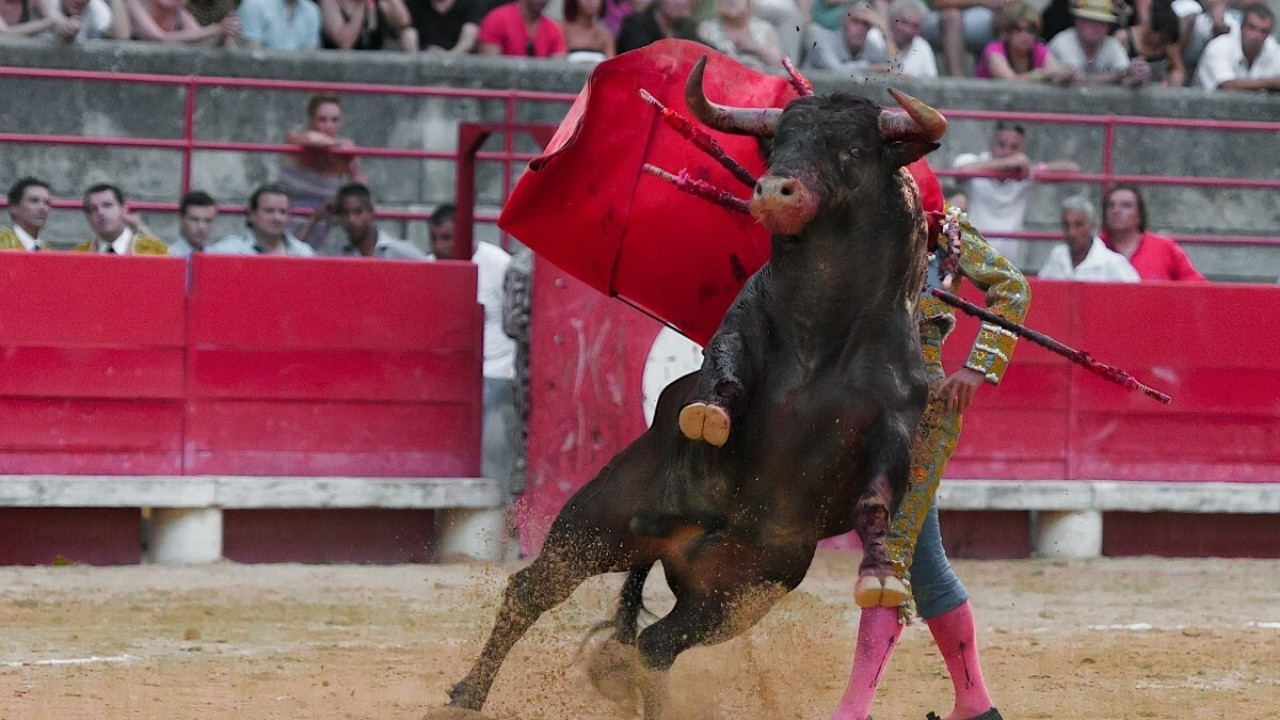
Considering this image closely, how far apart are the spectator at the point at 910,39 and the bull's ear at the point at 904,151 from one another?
19.6ft

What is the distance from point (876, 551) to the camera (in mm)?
4117

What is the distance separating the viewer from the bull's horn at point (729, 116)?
4473 mm

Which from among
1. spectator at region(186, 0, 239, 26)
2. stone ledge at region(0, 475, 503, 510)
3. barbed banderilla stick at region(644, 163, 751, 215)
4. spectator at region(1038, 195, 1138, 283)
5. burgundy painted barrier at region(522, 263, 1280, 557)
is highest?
barbed banderilla stick at region(644, 163, 751, 215)

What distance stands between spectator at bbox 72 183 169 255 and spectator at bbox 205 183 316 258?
10.5 inches

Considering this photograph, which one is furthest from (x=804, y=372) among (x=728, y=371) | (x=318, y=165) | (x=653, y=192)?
(x=318, y=165)

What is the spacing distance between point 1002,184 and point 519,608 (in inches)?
232

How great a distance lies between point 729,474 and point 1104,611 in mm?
3525

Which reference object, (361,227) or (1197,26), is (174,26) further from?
(1197,26)

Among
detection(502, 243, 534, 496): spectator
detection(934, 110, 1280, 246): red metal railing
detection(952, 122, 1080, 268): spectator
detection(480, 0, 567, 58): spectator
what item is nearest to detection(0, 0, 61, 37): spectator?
detection(480, 0, 567, 58): spectator

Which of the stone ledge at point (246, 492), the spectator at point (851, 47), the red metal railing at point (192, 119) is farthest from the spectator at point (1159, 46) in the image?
the stone ledge at point (246, 492)

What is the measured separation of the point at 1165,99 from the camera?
37.8 feet

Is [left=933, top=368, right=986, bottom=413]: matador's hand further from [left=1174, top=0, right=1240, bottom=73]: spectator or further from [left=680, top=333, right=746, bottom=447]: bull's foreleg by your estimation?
[left=1174, top=0, right=1240, bottom=73]: spectator

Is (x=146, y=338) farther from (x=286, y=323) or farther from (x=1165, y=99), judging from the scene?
(x=1165, y=99)

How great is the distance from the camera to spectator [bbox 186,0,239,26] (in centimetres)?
1045
